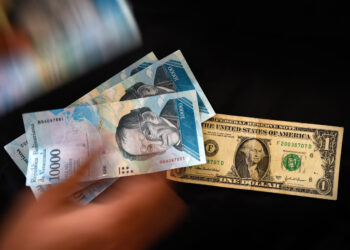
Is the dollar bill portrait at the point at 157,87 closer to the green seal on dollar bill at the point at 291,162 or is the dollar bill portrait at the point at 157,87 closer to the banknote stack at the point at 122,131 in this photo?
the banknote stack at the point at 122,131

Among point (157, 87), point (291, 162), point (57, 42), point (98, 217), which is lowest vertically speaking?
point (98, 217)

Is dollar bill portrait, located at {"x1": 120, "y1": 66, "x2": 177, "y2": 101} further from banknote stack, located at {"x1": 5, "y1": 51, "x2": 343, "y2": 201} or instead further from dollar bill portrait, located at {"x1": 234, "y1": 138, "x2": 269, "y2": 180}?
dollar bill portrait, located at {"x1": 234, "y1": 138, "x2": 269, "y2": 180}

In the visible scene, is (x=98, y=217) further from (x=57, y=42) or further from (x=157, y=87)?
(x=57, y=42)

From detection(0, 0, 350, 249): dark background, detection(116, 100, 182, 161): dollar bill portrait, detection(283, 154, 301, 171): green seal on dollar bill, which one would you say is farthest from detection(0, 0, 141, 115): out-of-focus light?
detection(283, 154, 301, 171): green seal on dollar bill

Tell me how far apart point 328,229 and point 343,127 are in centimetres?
31

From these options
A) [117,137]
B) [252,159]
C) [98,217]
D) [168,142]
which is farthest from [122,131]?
[252,159]

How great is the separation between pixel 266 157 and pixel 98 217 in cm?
52

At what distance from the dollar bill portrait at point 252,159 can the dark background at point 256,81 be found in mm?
61

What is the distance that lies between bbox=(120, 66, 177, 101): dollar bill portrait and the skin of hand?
0.81 feet

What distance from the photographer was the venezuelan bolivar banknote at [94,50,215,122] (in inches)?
30.6

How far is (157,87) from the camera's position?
2.58ft

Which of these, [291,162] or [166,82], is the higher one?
[166,82]

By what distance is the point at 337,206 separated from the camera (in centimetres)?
78

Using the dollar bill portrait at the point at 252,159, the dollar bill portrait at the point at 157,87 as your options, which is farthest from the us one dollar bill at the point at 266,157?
the dollar bill portrait at the point at 157,87
